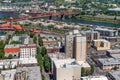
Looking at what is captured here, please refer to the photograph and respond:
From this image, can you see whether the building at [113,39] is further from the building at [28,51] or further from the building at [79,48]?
the building at [28,51]

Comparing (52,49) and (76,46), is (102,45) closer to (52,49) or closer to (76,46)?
(52,49)

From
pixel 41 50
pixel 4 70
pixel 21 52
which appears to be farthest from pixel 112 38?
pixel 4 70

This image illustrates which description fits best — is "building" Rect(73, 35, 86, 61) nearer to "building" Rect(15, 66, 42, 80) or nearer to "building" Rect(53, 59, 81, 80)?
"building" Rect(53, 59, 81, 80)

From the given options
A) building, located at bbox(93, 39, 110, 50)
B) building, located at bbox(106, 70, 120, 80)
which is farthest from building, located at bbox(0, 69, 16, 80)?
building, located at bbox(93, 39, 110, 50)

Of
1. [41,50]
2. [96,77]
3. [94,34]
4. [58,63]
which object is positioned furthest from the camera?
[94,34]

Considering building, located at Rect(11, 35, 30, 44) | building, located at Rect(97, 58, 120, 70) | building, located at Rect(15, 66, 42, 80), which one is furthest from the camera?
building, located at Rect(11, 35, 30, 44)

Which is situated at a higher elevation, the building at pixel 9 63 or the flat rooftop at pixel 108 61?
the building at pixel 9 63

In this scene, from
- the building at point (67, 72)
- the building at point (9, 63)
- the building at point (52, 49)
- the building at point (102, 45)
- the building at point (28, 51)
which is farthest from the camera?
the building at point (102, 45)

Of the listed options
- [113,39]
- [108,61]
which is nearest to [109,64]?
[108,61]

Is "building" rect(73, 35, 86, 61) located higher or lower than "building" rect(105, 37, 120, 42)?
higher

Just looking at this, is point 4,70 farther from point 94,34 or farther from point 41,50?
point 94,34

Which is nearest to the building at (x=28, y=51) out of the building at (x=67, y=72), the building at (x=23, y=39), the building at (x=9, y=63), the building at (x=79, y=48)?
the building at (x=9, y=63)
